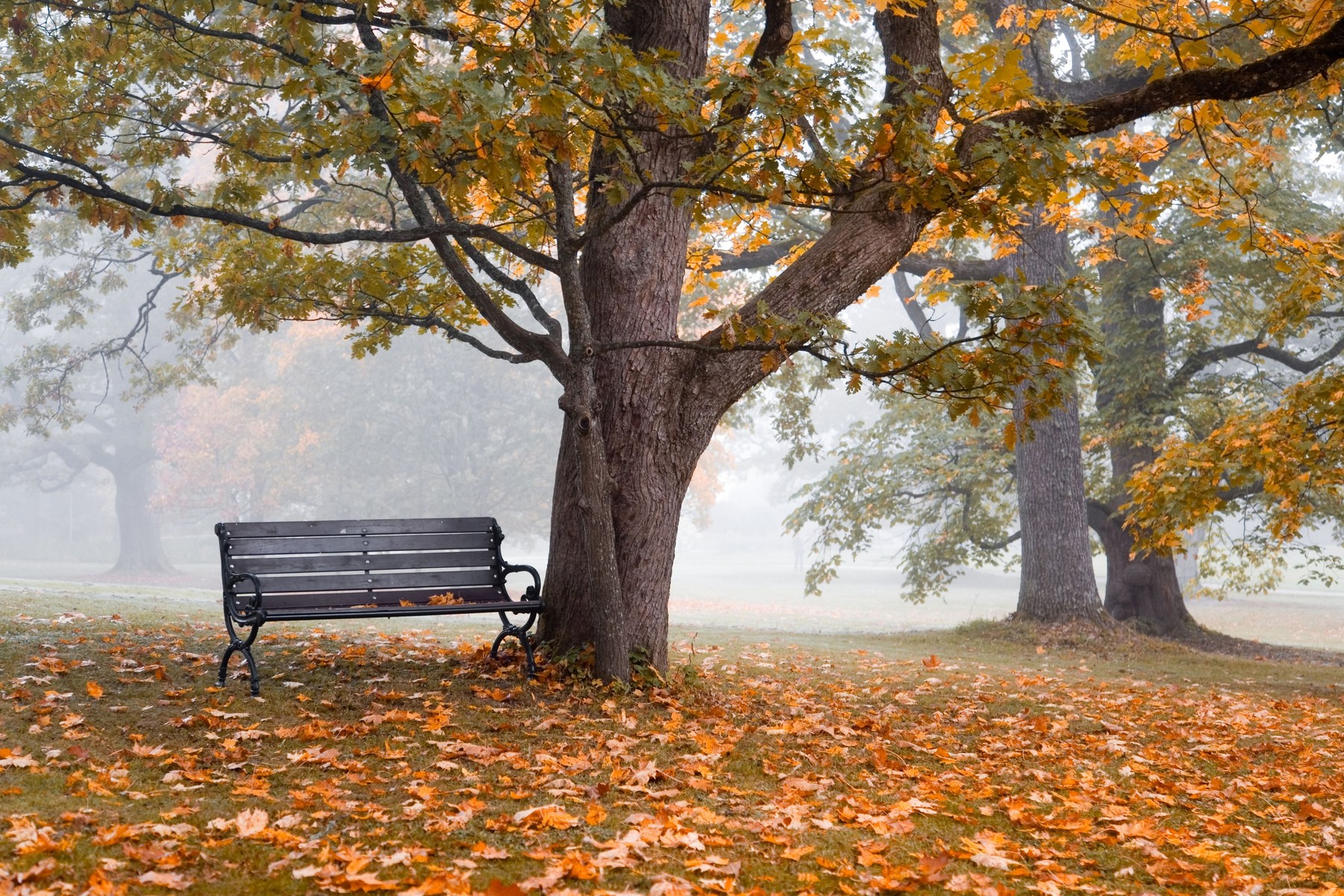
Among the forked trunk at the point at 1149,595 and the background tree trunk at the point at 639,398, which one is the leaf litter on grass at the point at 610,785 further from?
the forked trunk at the point at 1149,595

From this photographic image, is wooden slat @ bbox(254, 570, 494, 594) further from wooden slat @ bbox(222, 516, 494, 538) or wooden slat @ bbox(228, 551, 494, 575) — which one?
wooden slat @ bbox(222, 516, 494, 538)

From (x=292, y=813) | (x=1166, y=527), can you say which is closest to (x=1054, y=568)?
(x=1166, y=527)

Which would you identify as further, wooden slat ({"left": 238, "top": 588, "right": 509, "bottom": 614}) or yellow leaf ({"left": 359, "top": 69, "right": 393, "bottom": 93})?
wooden slat ({"left": 238, "top": 588, "right": 509, "bottom": 614})

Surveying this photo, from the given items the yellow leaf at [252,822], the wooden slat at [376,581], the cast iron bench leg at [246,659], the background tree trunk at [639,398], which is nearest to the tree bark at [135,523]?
the wooden slat at [376,581]

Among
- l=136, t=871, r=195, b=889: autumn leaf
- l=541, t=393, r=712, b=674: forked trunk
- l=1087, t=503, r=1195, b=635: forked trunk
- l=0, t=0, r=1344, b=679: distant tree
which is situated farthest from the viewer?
l=1087, t=503, r=1195, b=635: forked trunk

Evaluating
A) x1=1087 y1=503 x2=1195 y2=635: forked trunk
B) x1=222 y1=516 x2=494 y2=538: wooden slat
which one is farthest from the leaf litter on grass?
x1=1087 y1=503 x2=1195 y2=635: forked trunk

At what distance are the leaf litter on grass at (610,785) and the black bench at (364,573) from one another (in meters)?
0.44

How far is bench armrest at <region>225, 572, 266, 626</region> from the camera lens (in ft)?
19.8

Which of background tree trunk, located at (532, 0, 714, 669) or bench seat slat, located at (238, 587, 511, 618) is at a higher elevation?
background tree trunk, located at (532, 0, 714, 669)

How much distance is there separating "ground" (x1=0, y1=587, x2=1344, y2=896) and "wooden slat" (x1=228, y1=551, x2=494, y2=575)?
654 millimetres

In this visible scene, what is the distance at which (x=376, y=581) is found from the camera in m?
6.70

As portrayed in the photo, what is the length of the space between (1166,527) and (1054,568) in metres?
4.66

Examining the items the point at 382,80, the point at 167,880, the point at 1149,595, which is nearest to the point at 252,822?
the point at 167,880

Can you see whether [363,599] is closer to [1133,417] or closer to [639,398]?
[639,398]
